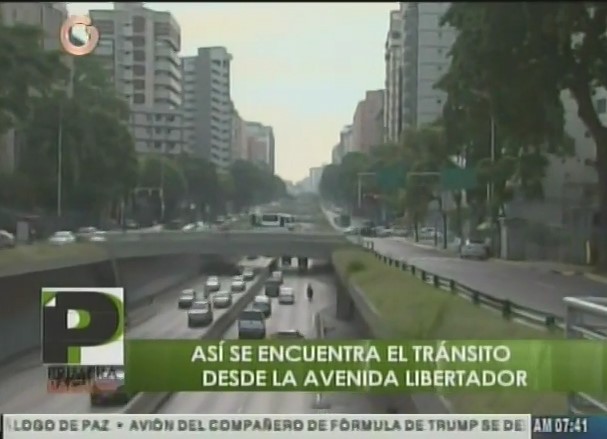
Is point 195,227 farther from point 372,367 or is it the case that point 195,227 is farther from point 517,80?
point 517,80

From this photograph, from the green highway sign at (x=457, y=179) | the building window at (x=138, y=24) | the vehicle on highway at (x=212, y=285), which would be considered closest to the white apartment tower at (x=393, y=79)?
the green highway sign at (x=457, y=179)

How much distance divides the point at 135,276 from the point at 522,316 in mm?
1569

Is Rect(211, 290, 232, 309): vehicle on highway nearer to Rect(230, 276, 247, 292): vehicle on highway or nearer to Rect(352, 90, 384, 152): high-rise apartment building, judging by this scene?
Rect(230, 276, 247, 292): vehicle on highway

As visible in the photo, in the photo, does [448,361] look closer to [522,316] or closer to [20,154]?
[522,316]

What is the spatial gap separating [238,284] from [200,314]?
50cm

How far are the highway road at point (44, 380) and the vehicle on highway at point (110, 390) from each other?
24 mm

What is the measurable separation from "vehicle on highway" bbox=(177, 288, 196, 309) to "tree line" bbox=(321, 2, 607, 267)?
0.77 meters

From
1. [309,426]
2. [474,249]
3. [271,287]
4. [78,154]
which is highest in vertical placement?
[78,154]

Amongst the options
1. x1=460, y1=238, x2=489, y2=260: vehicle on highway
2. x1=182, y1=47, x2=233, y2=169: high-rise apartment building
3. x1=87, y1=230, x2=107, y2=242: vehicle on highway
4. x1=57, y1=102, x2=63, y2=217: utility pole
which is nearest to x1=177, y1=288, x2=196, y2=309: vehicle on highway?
x1=87, y1=230, x2=107, y2=242: vehicle on highway

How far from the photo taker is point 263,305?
396 cm

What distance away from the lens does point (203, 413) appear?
3.37m

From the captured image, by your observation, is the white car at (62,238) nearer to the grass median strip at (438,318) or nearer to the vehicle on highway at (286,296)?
the vehicle on highway at (286,296)

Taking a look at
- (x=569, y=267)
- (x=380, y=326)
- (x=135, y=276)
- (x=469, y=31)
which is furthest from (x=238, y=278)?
(x=569, y=267)

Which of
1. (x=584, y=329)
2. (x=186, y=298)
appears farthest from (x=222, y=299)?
(x=584, y=329)
